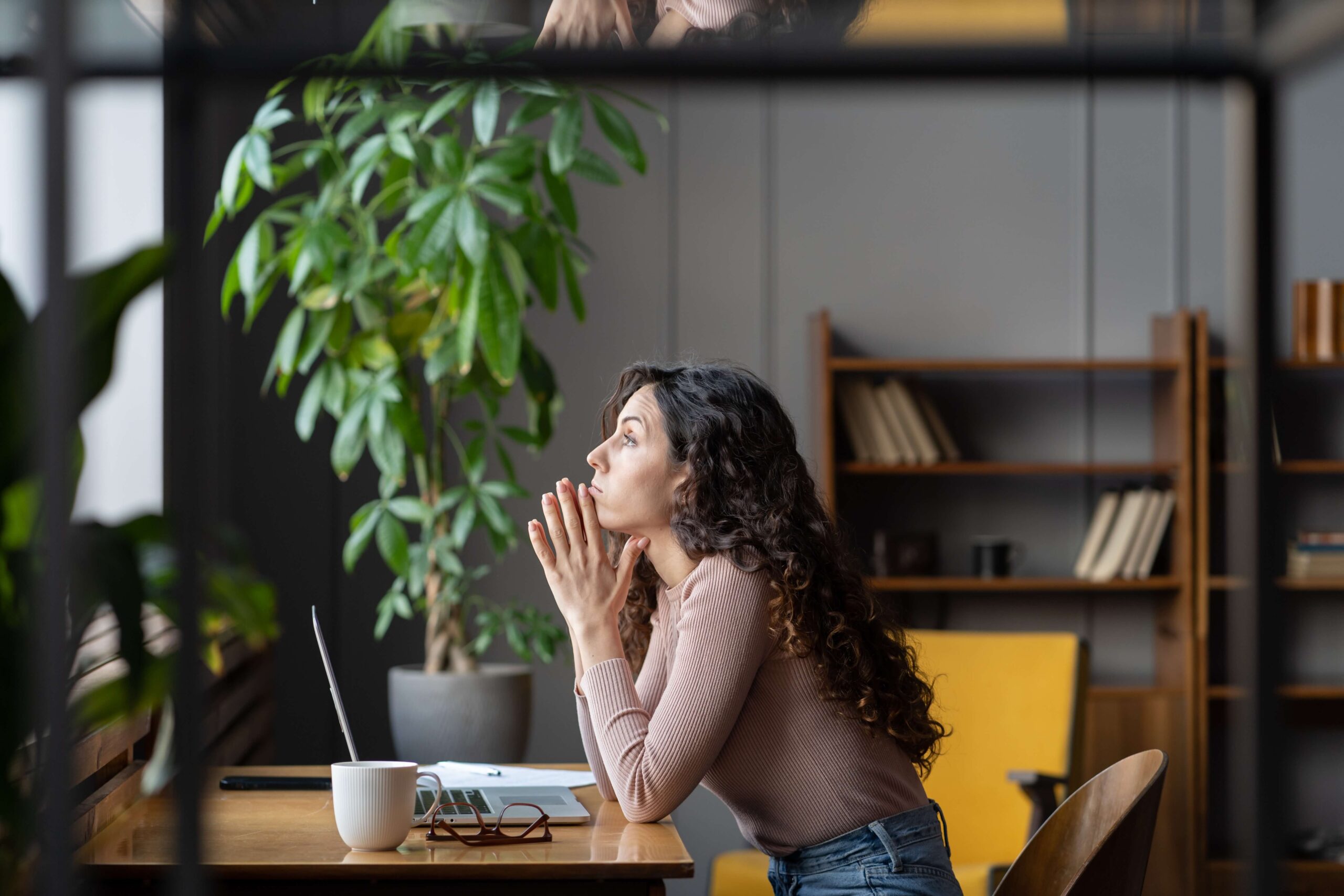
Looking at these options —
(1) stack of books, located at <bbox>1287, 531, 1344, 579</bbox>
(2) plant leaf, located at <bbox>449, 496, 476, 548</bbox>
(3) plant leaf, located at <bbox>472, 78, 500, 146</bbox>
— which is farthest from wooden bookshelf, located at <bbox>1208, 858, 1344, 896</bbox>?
(3) plant leaf, located at <bbox>472, 78, 500, 146</bbox>

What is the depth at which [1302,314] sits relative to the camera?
323cm

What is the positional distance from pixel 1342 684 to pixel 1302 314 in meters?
0.98

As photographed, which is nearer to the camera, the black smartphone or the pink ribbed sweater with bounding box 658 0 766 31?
the pink ribbed sweater with bounding box 658 0 766 31

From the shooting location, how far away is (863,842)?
4.53ft

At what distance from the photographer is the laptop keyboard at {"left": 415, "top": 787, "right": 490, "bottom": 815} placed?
1.43 metres

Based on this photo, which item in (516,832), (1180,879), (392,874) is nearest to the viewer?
(392,874)

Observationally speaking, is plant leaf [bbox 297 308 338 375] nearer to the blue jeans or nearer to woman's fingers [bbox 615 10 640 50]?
the blue jeans

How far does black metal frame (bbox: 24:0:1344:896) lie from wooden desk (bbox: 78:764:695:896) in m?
0.67

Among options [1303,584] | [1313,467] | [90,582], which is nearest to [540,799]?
[90,582]

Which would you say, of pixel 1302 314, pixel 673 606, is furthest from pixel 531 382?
pixel 1302 314

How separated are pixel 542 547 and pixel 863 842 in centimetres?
50

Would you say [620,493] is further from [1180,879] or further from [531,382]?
[1180,879]

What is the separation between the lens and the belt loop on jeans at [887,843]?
137 centimetres

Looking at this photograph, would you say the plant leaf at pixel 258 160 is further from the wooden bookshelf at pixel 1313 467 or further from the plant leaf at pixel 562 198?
the wooden bookshelf at pixel 1313 467
